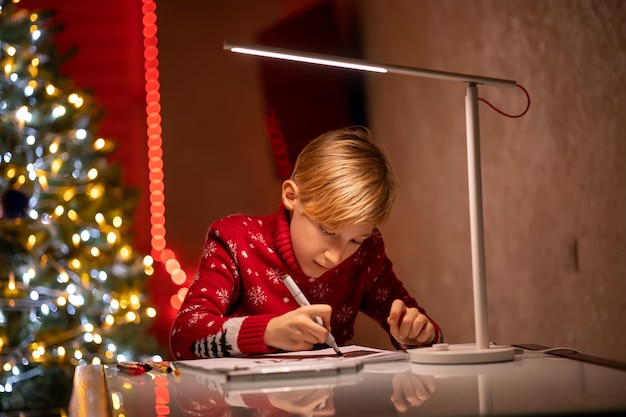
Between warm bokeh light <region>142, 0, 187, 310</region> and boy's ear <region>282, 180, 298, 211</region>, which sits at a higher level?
warm bokeh light <region>142, 0, 187, 310</region>

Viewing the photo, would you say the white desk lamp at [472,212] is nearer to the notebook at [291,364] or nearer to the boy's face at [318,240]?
the notebook at [291,364]

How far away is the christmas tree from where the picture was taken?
10.1ft

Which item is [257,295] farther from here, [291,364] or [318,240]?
[291,364]

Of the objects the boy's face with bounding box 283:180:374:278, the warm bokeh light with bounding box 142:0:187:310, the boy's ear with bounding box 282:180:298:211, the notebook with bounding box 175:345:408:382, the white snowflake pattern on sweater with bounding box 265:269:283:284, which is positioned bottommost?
the notebook with bounding box 175:345:408:382

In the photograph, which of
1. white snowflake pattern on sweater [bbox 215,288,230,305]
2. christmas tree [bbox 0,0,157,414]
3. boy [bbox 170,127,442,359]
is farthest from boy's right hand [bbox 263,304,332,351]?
christmas tree [bbox 0,0,157,414]

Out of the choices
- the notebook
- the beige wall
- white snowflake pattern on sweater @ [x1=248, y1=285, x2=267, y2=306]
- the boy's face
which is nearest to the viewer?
the notebook

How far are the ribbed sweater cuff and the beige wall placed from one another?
102 centimetres

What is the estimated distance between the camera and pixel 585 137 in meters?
2.10

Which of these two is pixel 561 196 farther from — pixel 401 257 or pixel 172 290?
pixel 172 290

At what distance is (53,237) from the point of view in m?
3.19

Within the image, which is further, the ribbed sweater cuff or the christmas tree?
the christmas tree

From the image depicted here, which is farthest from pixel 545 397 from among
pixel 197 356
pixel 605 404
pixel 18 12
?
pixel 18 12

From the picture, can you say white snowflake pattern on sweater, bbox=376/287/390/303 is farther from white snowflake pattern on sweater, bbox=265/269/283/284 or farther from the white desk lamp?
the white desk lamp

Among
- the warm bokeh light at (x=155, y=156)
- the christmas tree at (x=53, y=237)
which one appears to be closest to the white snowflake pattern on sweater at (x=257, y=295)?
the christmas tree at (x=53, y=237)
